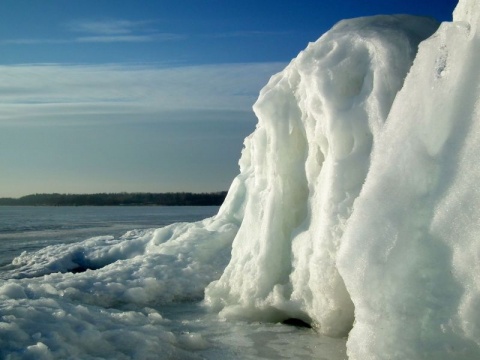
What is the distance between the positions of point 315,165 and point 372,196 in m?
2.33

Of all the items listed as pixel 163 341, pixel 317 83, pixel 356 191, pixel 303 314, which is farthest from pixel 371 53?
pixel 163 341

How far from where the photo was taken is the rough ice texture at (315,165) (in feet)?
21.4

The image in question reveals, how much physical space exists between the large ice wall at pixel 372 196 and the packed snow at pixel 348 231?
1cm

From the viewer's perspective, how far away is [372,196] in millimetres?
5160

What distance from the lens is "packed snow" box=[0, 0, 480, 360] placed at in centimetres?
467

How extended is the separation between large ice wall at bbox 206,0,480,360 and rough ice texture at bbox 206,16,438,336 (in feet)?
0.05

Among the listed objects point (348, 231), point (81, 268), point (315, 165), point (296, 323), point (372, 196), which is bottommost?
point (81, 268)

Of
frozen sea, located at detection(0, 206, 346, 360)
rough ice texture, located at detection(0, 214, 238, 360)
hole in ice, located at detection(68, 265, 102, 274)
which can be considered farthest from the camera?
hole in ice, located at detection(68, 265, 102, 274)

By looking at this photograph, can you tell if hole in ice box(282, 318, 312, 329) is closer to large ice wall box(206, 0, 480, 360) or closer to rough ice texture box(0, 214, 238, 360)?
large ice wall box(206, 0, 480, 360)

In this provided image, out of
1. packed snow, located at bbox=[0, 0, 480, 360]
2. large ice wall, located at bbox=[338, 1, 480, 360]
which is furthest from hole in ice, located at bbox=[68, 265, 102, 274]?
large ice wall, located at bbox=[338, 1, 480, 360]

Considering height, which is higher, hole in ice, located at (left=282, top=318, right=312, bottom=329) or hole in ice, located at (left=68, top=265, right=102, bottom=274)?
hole in ice, located at (left=282, top=318, right=312, bottom=329)

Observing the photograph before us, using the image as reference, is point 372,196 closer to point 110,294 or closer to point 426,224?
point 426,224

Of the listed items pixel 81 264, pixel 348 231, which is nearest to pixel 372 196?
pixel 348 231

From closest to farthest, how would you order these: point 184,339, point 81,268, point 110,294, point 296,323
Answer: point 184,339 → point 296,323 → point 110,294 → point 81,268
